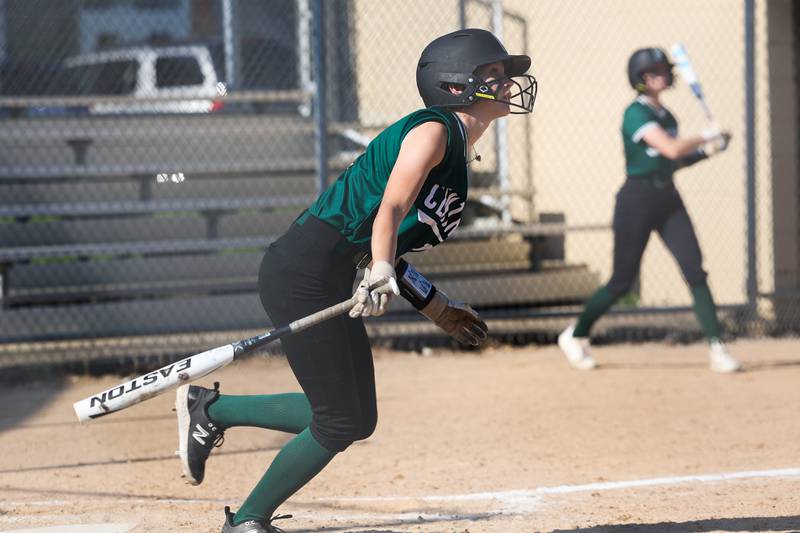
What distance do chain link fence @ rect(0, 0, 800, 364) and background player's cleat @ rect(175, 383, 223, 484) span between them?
14.8 feet

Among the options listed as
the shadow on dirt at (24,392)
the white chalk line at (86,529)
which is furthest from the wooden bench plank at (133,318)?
the white chalk line at (86,529)

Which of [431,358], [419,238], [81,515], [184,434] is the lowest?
[431,358]

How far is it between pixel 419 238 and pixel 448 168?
30cm

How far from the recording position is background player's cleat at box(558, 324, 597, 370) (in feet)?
27.0

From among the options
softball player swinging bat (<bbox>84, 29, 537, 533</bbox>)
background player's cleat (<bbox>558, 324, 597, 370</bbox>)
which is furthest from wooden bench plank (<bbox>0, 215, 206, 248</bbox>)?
softball player swinging bat (<bbox>84, 29, 537, 533</bbox>)

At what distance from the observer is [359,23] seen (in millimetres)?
11750

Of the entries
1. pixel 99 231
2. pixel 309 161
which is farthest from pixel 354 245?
pixel 309 161

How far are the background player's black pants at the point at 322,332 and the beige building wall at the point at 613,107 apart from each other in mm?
6553

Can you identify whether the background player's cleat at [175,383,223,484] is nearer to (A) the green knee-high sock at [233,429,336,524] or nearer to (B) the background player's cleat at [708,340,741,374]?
(A) the green knee-high sock at [233,429,336,524]

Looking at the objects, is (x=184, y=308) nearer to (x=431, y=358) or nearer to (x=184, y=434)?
(x=431, y=358)

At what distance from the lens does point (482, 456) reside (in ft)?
19.1

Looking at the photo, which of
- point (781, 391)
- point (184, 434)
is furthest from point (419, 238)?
point (781, 391)

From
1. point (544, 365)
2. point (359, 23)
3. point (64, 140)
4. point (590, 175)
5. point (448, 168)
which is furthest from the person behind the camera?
point (359, 23)

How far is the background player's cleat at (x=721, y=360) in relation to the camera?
7.96 m
